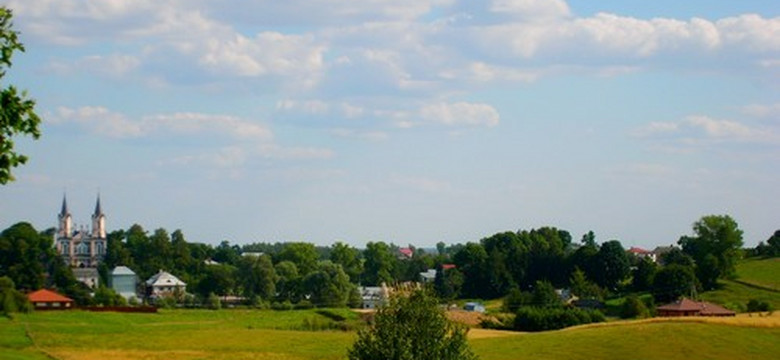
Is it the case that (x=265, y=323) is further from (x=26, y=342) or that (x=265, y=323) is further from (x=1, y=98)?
(x=1, y=98)

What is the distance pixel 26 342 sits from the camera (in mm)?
68250

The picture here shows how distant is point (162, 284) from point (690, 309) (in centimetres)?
8989

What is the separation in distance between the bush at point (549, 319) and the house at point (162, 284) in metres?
75.2

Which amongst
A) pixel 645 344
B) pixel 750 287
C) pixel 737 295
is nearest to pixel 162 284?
pixel 750 287

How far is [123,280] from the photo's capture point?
185125 mm

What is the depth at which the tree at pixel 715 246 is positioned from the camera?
13625cm

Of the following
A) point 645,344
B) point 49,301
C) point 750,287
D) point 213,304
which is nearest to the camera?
point 645,344

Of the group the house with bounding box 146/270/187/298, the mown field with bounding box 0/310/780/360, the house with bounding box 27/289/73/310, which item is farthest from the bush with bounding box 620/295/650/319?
the house with bounding box 146/270/187/298

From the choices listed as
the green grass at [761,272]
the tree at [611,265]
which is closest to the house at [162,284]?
the tree at [611,265]

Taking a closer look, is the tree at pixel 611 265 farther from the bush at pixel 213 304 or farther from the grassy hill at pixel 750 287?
the bush at pixel 213 304

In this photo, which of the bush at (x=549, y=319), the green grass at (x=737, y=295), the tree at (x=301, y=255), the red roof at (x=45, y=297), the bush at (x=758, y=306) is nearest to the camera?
the bush at (x=549, y=319)

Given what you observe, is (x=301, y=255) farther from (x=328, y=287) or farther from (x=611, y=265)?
(x=611, y=265)

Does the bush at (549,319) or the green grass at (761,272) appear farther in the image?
the green grass at (761,272)

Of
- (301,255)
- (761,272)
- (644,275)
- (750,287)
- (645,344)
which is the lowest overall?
(645,344)
